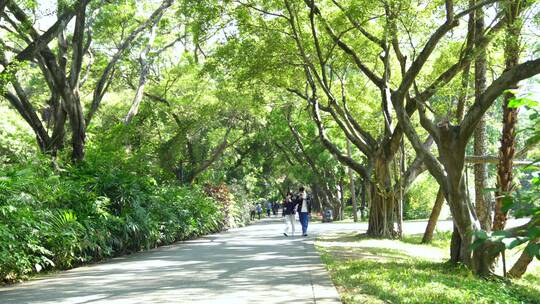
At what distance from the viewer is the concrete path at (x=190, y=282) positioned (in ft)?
25.1

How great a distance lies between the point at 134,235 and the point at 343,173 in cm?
2681

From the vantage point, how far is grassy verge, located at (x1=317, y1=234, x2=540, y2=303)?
24.3ft

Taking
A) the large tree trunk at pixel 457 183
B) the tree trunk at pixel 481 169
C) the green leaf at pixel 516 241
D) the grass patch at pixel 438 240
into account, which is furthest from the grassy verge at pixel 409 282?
the grass patch at pixel 438 240

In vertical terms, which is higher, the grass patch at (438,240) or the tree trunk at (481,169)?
the tree trunk at (481,169)

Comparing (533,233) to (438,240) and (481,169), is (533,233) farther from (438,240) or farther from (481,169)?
(438,240)

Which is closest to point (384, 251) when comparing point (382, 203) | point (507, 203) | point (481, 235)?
point (382, 203)

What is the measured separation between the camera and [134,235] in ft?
47.7

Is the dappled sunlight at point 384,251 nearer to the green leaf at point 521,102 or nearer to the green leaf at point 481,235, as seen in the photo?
the green leaf at point 481,235

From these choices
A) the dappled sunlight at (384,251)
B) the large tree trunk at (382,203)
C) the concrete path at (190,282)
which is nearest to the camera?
the concrete path at (190,282)

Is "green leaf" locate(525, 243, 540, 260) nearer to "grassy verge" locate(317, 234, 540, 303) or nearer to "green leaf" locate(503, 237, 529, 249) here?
"green leaf" locate(503, 237, 529, 249)

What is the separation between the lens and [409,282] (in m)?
8.41

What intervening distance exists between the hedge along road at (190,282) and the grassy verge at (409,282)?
373mm

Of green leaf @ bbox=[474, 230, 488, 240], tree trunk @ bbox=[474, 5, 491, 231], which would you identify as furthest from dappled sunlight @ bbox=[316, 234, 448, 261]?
green leaf @ bbox=[474, 230, 488, 240]

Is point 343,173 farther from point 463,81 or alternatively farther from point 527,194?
point 527,194
